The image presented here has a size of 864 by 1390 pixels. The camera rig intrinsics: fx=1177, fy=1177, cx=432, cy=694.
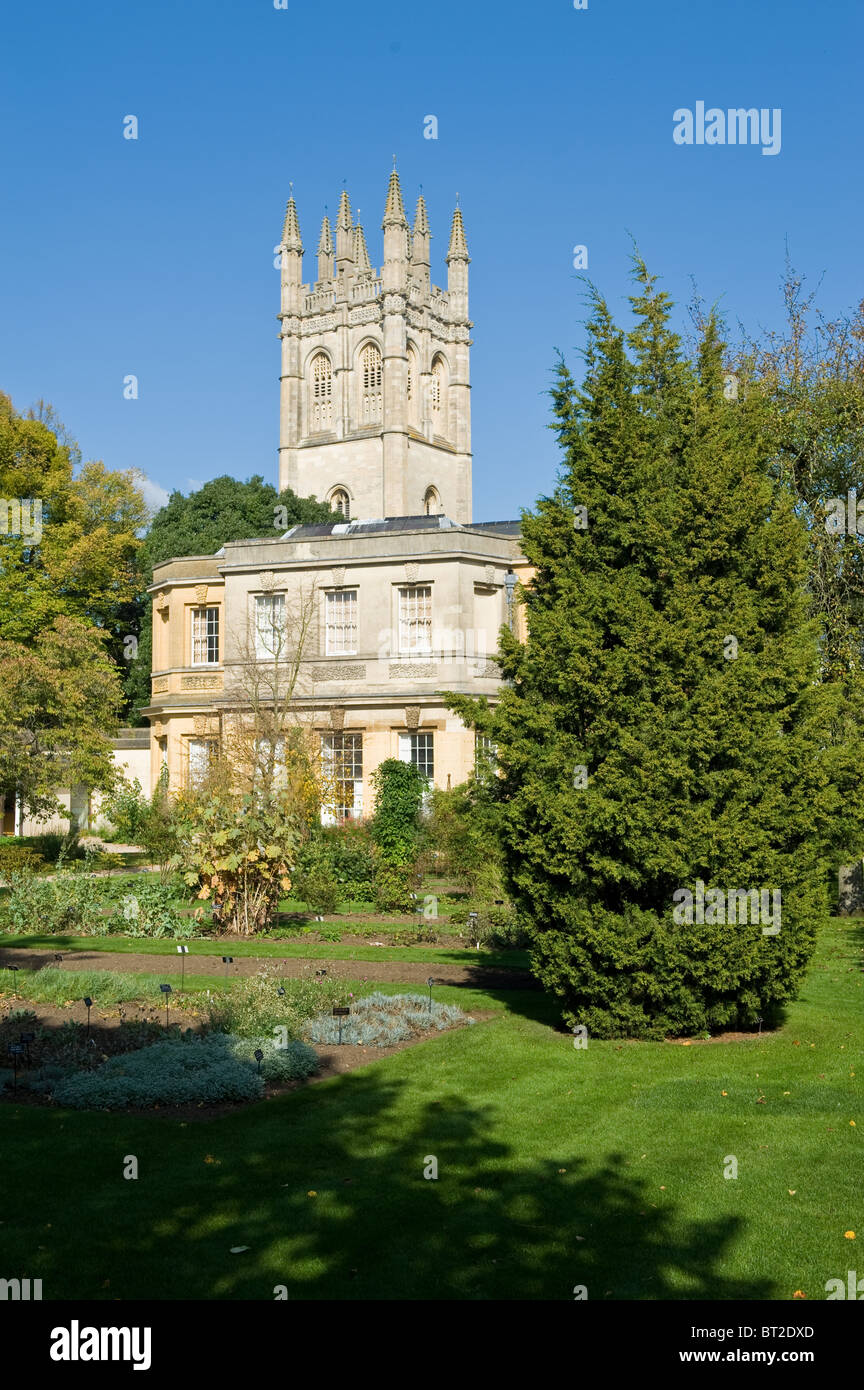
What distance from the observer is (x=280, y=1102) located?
29.9 feet

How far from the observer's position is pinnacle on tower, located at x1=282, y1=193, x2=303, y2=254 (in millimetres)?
76562

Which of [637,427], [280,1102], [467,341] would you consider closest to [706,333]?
[637,427]

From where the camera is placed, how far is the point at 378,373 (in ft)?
248

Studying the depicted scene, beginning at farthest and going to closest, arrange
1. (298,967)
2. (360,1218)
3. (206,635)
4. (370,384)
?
(370,384) → (206,635) → (298,967) → (360,1218)

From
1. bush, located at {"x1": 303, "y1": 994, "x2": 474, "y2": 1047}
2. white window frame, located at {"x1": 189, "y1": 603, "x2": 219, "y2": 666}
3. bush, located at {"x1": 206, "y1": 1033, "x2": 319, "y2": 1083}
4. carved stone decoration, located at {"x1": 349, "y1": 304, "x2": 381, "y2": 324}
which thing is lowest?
bush, located at {"x1": 303, "y1": 994, "x2": 474, "y2": 1047}

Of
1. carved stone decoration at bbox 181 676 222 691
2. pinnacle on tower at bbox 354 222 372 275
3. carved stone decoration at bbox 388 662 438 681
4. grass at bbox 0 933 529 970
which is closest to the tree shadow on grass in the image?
grass at bbox 0 933 529 970

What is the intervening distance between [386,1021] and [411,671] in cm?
2132

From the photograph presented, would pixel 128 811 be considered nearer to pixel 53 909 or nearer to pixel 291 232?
pixel 53 909

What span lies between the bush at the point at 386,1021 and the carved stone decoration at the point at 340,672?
20.5 m

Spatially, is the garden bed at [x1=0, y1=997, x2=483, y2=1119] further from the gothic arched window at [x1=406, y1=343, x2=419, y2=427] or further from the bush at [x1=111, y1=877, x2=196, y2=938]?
the gothic arched window at [x1=406, y1=343, x2=419, y2=427]

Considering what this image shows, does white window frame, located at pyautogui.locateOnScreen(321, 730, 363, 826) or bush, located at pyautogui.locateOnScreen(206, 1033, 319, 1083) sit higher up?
white window frame, located at pyautogui.locateOnScreen(321, 730, 363, 826)

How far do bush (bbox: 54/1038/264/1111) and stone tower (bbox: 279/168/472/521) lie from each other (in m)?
62.5

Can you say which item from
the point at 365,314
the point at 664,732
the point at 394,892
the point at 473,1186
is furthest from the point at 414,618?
the point at 365,314

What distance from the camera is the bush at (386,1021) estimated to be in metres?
11.1
